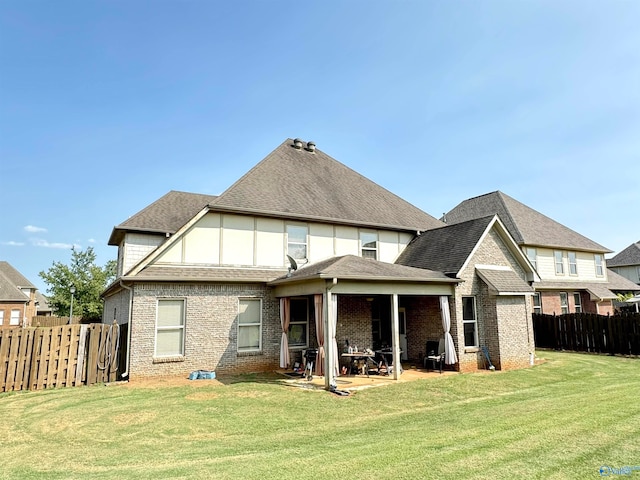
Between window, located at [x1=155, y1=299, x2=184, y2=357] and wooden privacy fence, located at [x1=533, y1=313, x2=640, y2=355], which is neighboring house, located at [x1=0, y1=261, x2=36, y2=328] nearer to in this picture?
window, located at [x1=155, y1=299, x2=184, y2=357]

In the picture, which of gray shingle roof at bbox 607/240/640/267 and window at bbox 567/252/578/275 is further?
gray shingle roof at bbox 607/240/640/267

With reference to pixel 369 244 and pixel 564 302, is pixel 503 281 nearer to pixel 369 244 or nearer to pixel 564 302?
pixel 369 244

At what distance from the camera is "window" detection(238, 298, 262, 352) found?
1409 centimetres

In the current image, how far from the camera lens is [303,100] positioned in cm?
1448

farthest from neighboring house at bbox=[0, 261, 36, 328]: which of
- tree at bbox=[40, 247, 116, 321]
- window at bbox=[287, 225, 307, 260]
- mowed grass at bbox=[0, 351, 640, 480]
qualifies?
mowed grass at bbox=[0, 351, 640, 480]

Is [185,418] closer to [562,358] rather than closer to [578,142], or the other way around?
[562,358]

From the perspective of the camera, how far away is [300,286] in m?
12.9

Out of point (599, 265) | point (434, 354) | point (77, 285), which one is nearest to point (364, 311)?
point (434, 354)

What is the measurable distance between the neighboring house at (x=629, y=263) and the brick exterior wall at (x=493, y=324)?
1589 inches

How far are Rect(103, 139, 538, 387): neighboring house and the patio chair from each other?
27 centimetres

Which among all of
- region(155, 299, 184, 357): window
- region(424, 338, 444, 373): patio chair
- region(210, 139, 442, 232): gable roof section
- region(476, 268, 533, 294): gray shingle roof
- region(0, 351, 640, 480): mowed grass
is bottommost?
region(0, 351, 640, 480): mowed grass

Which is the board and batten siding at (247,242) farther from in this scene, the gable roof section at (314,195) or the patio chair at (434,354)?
the patio chair at (434,354)

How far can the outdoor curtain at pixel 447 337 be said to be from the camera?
44.3 feet

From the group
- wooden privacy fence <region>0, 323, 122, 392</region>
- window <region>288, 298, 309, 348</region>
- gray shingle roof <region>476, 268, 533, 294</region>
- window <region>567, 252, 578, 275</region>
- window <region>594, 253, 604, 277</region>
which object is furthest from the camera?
window <region>594, 253, 604, 277</region>
